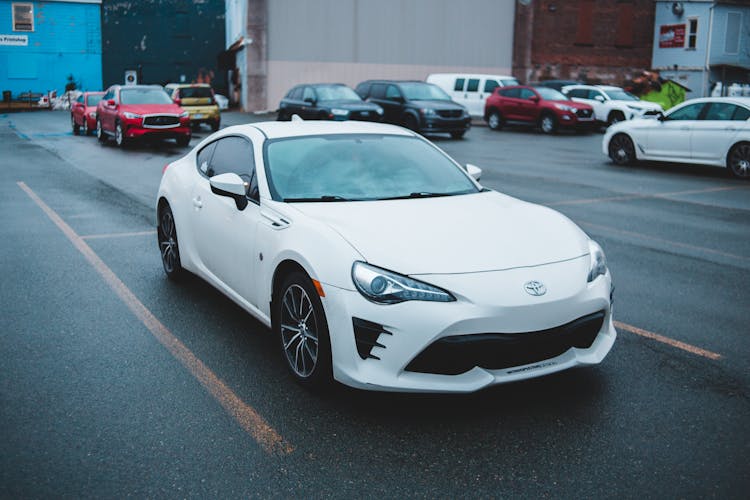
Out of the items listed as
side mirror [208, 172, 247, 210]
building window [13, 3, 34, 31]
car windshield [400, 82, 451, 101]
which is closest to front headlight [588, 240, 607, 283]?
side mirror [208, 172, 247, 210]

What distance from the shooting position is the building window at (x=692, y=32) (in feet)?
144

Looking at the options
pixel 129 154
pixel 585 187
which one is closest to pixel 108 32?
pixel 129 154

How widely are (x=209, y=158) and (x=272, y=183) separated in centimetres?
140

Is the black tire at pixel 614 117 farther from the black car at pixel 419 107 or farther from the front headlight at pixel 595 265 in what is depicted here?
the front headlight at pixel 595 265

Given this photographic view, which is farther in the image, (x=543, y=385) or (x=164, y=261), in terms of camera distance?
(x=164, y=261)

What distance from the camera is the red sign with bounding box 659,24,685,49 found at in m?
44.6

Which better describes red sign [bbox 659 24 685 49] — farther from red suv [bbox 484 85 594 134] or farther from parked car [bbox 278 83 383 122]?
parked car [bbox 278 83 383 122]

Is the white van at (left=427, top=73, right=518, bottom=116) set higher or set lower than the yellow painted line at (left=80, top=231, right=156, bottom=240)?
higher

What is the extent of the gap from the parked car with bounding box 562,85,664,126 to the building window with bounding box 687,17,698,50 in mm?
16211

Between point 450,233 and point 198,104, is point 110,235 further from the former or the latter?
point 198,104

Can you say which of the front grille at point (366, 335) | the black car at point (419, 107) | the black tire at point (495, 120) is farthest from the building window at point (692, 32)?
the front grille at point (366, 335)

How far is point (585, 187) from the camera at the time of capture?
14.2 m

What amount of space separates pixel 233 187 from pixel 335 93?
66.7 ft

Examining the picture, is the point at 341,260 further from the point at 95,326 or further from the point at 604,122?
the point at 604,122
